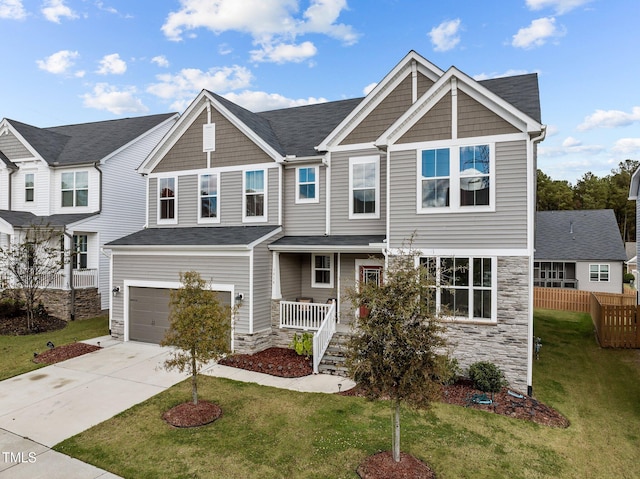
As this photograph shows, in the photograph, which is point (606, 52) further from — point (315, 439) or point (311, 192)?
point (315, 439)

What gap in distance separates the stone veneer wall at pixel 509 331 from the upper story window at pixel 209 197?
10.5 metres

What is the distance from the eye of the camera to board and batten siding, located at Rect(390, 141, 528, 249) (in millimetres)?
10117

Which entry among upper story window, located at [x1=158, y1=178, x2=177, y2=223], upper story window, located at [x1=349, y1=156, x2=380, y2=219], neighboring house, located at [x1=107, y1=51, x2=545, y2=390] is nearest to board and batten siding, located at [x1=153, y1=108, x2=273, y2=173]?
neighboring house, located at [x1=107, y1=51, x2=545, y2=390]

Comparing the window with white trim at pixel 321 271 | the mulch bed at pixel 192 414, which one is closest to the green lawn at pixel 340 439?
the mulch bed at pixel 192 414

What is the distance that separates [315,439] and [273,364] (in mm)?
4632

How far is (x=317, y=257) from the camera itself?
15.0m

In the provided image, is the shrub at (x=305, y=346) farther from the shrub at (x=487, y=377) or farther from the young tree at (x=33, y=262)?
the young tree at (x=33, y=262)

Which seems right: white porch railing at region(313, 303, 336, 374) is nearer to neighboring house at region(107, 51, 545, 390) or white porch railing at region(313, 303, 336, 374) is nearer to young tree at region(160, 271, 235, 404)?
neighboring house at region(107, 51, 545, 390)

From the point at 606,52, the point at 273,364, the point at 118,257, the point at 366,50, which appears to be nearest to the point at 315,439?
the point at 273,364

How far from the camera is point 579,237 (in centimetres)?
2897

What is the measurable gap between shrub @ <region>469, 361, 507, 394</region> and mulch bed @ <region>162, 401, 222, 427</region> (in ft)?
21.3

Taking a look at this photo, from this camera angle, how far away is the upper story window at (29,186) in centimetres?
2061

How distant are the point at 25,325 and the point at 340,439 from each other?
54.2ft

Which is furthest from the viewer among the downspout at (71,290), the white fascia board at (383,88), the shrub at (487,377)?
the downspout at (71,290)
